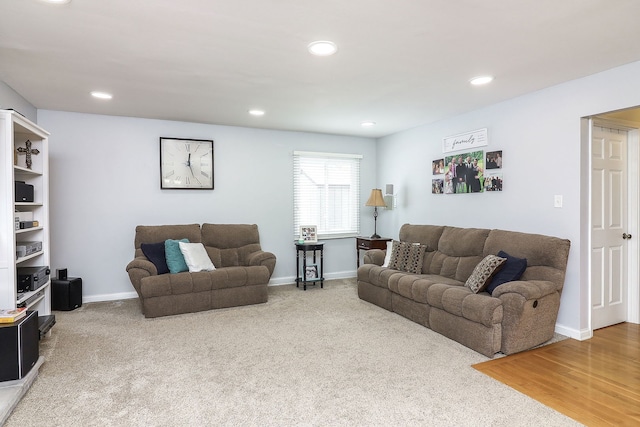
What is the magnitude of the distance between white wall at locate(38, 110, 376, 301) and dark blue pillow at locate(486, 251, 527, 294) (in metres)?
3.22

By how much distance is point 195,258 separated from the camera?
4477mm

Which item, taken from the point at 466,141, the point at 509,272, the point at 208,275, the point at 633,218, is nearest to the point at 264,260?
the point at 208,275

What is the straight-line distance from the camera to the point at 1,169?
9.45 ft

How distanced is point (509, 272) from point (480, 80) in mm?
1784

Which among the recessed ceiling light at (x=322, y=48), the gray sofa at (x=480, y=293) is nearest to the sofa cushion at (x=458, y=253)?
the gray sofa at (x=480, y=293)

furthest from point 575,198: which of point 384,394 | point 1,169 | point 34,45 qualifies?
point 1,169

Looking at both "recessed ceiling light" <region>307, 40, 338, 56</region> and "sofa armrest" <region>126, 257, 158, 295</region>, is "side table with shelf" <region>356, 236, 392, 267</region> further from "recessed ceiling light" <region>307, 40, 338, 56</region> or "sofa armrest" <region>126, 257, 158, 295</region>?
"recessed ceiling light" <region>307, 40, 338, 56</region>

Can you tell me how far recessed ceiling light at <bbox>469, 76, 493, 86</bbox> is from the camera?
132 inches

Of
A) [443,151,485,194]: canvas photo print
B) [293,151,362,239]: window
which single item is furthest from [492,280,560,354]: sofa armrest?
[293,151,362,239]: window

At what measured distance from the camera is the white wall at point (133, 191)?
15.3 ft

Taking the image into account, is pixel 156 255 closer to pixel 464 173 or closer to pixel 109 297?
pixel 109 297

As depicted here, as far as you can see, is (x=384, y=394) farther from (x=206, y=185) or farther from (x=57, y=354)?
(x=206, y=185)

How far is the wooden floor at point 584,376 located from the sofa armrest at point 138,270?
3.43 metres

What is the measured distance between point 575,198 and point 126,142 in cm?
522
